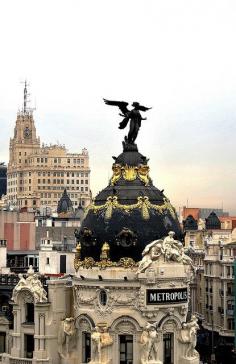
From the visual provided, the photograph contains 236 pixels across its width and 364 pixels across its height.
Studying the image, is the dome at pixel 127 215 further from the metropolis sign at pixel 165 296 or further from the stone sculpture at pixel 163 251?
the metropolis sign at pixel 165 296

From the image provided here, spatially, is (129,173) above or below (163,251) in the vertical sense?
above

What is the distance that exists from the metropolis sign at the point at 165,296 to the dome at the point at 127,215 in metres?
2.77

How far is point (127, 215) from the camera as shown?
66250mm

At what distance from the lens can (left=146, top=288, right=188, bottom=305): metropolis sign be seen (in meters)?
64.2

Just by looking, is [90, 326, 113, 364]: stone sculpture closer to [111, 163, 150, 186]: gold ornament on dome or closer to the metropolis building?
the metropolis building

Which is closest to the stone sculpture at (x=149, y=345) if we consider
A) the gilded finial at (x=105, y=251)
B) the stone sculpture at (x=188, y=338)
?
the stone sculpture at (x=188, y=338)

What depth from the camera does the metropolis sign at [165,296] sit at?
211 feet

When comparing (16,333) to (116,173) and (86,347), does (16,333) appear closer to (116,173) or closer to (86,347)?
(86,347)

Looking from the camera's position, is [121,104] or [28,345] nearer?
[28,345]

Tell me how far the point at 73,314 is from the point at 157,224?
905cm

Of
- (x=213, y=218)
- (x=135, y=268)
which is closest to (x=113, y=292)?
(x=135, y=268)

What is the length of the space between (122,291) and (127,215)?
5.32 meters

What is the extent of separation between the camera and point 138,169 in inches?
2709

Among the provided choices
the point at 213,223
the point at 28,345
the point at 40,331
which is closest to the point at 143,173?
the point at 40,331
